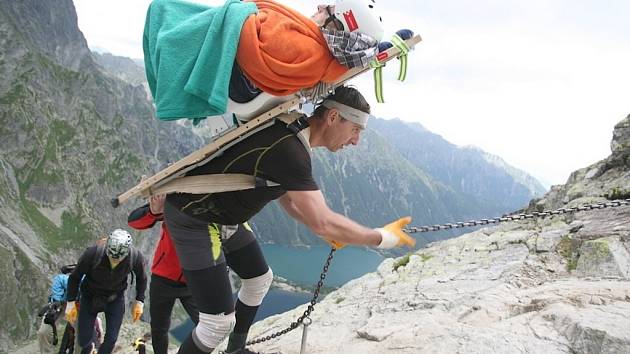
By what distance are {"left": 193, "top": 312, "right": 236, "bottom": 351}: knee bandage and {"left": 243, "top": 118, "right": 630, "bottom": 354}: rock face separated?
7.83 feet

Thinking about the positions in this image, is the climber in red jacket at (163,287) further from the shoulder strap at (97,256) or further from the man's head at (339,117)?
the man's head at (339,117)

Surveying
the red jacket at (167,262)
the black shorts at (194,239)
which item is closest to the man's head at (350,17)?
the black shorts at (194,239)

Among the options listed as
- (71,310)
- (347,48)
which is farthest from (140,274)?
(347,48)

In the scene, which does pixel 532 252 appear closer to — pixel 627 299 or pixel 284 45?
pixel 627 299

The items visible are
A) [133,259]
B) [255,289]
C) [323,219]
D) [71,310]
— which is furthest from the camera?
[133,259]

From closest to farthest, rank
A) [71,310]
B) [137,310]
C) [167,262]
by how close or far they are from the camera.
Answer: [167,262]
[71,310]
[137,310]

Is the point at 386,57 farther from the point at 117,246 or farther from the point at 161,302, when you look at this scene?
the point at 117,246

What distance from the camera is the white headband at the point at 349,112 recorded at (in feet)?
16.0

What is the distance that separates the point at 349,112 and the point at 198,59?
5.58 feet

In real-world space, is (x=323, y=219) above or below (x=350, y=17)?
below

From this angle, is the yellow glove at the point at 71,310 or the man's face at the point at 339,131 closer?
the man's face at the point at 339,131

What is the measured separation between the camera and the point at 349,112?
4926mm

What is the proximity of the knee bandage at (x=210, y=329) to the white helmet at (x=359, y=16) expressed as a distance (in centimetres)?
357

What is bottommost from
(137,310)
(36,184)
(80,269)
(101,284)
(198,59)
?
(36,184)
